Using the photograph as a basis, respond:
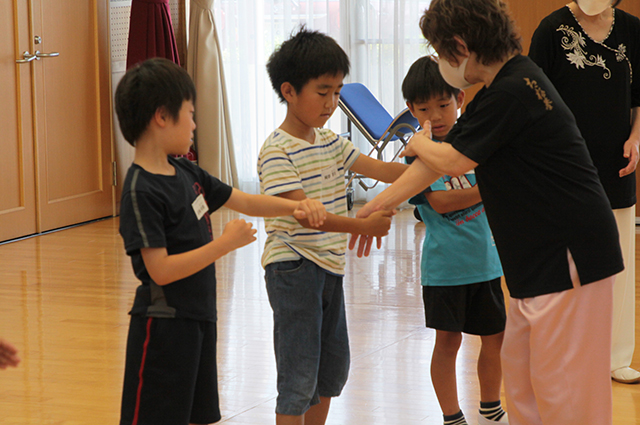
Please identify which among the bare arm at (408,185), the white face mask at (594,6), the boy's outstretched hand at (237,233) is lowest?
the boy's outstretched hand at (237,233)

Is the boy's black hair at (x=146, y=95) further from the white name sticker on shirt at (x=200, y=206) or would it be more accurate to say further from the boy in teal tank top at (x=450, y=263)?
the boy in teal tank top at (x=450, y=263)

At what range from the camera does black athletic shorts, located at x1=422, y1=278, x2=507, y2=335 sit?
1.87 metres

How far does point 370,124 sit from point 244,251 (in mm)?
1553

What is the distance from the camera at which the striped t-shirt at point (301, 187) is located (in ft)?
5.25

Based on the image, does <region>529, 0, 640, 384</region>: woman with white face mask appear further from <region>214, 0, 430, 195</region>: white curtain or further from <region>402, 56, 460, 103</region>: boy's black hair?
<region>214, 0, 430, 195</region>: white curtain

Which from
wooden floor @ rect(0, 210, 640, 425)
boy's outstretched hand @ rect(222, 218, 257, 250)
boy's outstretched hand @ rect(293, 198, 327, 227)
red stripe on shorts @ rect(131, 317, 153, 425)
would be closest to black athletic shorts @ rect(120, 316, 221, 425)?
red stripe on shorts @ rect(131, 317, 153, 425)

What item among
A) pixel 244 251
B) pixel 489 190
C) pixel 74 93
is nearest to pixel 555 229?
pixel 489 190

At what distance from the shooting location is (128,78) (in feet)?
4.54

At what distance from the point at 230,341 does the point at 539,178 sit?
174 cm

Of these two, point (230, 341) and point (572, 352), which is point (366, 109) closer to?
point (230, 341)

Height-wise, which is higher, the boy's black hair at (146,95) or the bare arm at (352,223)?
the boy's black hair at (146,95)

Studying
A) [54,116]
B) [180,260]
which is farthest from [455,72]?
[54,116]

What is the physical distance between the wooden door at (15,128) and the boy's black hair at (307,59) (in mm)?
3634

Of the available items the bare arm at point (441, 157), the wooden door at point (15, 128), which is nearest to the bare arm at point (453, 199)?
the bare arm at point (441, 157)
